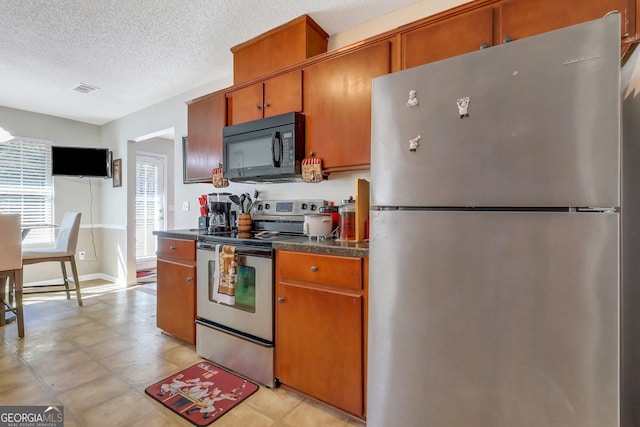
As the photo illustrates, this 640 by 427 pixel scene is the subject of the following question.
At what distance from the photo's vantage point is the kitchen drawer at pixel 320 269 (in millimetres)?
1500

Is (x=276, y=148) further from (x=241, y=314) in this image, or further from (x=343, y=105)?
(x=241, y=314)

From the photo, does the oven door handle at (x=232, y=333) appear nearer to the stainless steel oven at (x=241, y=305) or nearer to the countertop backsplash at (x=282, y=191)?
the stainless steel oven at (x=241, y=305)

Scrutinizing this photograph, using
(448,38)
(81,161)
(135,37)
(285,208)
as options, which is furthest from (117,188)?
(448,38)

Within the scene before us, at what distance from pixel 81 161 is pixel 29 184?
68 centimetres

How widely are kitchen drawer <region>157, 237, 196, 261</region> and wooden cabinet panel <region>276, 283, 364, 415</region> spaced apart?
915mm

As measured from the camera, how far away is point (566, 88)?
0.92 m

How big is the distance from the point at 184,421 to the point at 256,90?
216 cm

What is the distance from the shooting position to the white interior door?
17.6 ft

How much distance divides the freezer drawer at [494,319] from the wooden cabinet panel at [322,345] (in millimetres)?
246

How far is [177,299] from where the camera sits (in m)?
2.43

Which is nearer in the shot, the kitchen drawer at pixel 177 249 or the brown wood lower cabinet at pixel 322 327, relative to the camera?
the brown wood lower cabinet at pixel 322 327

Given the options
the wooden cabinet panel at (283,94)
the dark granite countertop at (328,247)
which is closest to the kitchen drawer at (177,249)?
the dark granite countertop at (328,247)

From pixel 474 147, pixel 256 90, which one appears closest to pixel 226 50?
pixel 256 90

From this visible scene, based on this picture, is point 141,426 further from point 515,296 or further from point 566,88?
point 566,88
